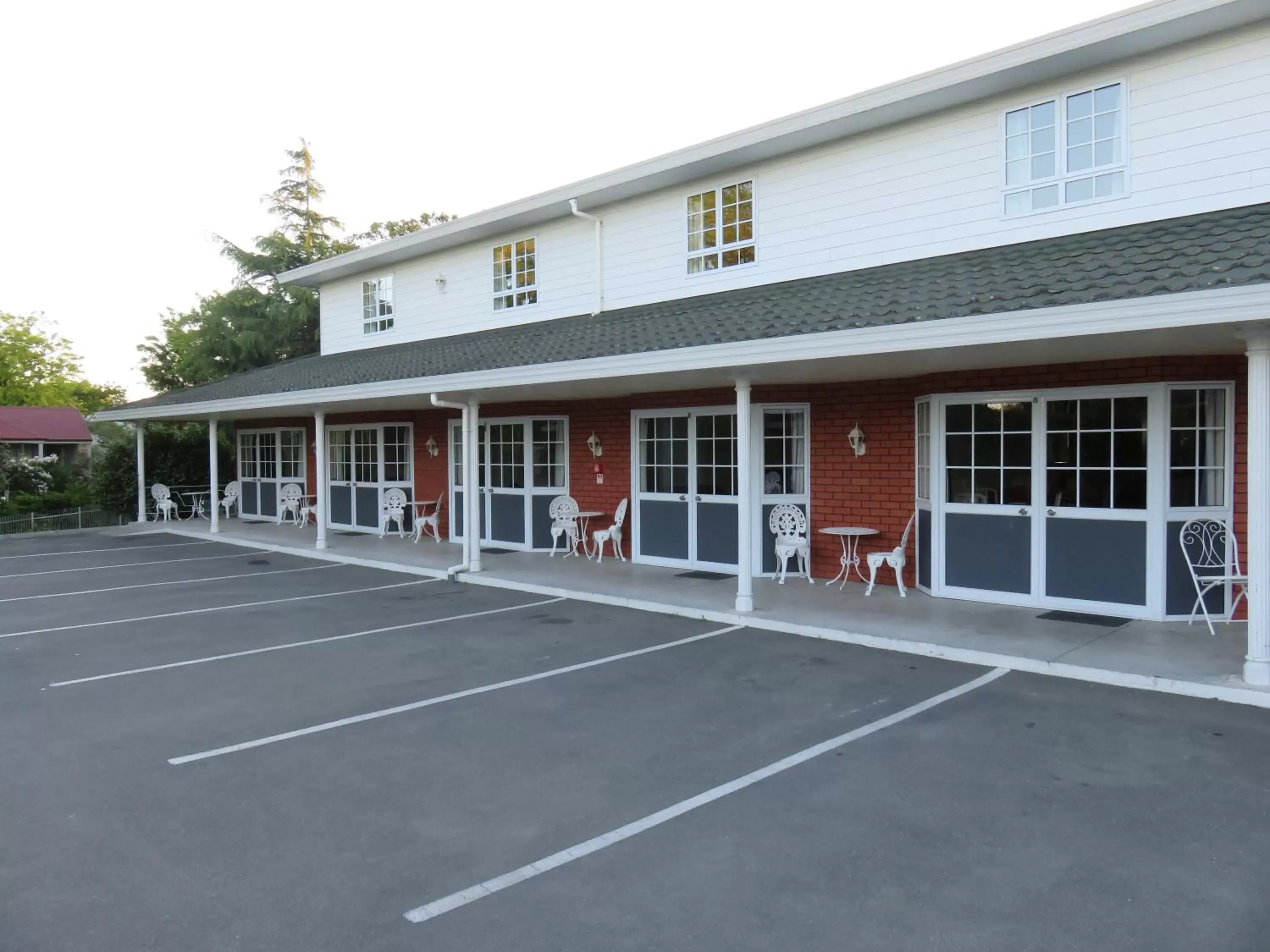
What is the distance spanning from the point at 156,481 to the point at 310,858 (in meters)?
20.6

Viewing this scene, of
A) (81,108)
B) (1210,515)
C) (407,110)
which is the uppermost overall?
(407,110)

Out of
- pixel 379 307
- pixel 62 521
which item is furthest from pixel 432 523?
pixel 62 521

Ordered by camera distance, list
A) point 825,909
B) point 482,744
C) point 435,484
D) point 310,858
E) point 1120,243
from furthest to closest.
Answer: point 435,484
point 1120,243
point 482,744
point 310,858
point 825,909

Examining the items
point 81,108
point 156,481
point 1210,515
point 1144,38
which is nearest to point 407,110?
point 81,108

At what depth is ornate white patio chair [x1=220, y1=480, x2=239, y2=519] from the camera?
1975 cm

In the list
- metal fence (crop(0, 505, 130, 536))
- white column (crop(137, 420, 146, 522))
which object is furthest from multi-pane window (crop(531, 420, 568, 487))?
metal fence (crop(0, 505, 130, 536))

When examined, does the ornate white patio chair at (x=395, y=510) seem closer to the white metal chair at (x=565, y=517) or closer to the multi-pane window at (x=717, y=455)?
the white metal chair at (x=565, y=517)

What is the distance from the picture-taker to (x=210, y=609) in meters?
9.66

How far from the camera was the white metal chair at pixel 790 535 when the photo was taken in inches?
401

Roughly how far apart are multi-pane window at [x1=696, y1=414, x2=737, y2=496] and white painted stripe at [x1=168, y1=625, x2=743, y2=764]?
333cm

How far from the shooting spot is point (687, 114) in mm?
23406

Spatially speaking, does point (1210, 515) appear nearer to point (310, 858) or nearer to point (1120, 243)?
point (1120, 243)

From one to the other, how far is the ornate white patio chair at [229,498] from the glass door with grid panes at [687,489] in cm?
1191

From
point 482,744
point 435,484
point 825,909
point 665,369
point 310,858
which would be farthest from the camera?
point 435,484
